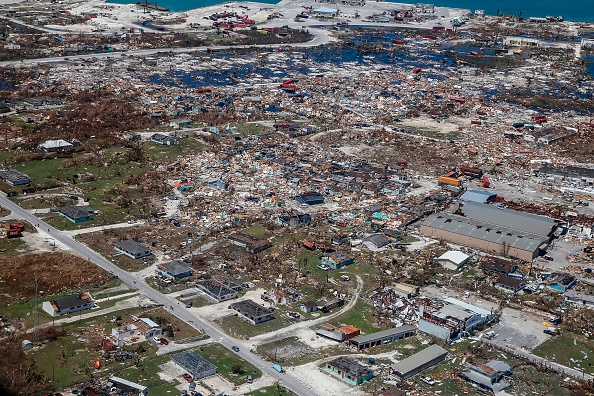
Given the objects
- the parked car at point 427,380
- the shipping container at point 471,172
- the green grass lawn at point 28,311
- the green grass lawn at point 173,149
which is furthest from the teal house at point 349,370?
the green grass lawn at point 173,149

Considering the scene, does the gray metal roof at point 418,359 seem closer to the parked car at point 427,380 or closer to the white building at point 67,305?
the parked car at point 427,380

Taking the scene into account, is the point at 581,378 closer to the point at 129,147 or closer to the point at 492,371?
the point at 492,371

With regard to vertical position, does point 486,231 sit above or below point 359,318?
above

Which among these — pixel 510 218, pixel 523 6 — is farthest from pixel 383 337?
pixel 523 6

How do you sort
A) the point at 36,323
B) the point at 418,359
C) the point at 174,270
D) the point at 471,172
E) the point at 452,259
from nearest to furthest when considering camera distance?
the point at 418,359 → the point at 36,323 → the point at 174,270 → the point at 452,259 → the point at 471,172

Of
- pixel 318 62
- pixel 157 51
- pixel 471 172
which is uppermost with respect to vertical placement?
pixel 157 51

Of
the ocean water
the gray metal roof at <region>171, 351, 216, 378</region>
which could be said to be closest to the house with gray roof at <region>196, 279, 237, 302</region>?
the gray metal roof at <region>171, 351, 216, 378</region>

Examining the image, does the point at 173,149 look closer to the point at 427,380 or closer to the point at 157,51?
the point at 427,380
